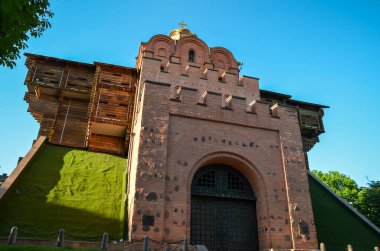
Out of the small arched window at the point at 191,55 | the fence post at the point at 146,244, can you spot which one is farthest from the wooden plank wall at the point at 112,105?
the fence post at the point at 146,244

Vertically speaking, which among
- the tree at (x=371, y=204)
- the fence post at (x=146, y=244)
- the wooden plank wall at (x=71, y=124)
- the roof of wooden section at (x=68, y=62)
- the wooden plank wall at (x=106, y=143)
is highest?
the roof of wooden section at (x=68, y=62)

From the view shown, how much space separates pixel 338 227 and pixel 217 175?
6.83 m

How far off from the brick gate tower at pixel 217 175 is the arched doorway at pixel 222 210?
0.04 metres

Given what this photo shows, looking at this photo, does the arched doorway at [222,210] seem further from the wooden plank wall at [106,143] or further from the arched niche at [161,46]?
the arched niche at [161,46]

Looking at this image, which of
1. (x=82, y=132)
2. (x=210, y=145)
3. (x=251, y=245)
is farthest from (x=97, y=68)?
(x=251, y=245)

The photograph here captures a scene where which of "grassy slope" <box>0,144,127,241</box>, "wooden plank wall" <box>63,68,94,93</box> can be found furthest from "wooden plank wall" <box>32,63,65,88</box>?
"grassy slope" <box>0,144,127,241</box>

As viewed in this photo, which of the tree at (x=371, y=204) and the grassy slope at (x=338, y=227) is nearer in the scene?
the grassy slope at (x=338, y=227)

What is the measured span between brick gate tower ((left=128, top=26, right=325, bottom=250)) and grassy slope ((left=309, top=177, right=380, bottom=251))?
2.48 m

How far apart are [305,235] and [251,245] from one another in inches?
84.2

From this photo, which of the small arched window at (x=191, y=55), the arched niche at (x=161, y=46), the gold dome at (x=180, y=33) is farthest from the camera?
the gold dome at (x=180, y=33)

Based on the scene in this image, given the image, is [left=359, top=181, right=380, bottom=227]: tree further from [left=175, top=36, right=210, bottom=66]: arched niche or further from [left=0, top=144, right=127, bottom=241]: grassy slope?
[left=0, top=144, right=127, bottom=241]: grassy slope

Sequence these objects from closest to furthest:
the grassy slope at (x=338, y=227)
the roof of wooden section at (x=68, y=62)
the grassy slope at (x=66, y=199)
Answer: the grassy slope at (x=66, y=199), the grassy slope at (x=338, y=227), the roof of wooden section at (x=68, y=62)

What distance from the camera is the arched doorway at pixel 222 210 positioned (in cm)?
1254

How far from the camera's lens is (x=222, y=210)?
13180 mm
